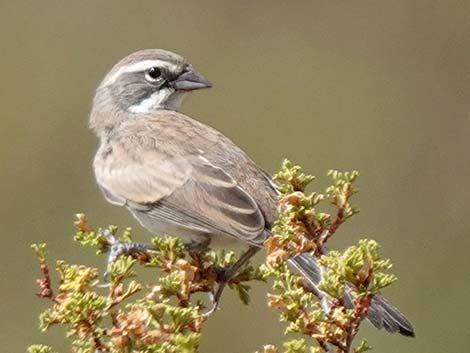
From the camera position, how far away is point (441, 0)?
1487 centimetres

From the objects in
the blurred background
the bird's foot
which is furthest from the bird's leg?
the blurred background

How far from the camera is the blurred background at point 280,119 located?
1138 cm

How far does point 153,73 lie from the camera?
8.77m

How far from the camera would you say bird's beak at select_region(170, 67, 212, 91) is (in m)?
8.64

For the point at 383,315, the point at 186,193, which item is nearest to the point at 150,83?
the point at 186,193

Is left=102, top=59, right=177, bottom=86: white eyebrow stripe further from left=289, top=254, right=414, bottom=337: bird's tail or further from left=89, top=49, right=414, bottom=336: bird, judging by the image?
left=289, top=254, right=414, bottom=337: bird's tail

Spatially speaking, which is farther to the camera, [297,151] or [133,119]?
[297,151]

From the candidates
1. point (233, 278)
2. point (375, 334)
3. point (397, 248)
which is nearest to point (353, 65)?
point (397, 248)

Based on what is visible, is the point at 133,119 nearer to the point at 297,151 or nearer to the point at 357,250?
the point at 357,250

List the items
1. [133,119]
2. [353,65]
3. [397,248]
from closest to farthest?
[133,119] < [397,248] < [353,65]

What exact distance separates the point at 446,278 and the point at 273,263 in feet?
19.3

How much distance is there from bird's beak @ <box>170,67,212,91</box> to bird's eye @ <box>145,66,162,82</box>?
9 centimetres

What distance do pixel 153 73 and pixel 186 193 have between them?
1230mm

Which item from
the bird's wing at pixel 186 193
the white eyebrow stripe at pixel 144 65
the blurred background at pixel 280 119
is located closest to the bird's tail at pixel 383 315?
the bird's wing at pixel 186 193
